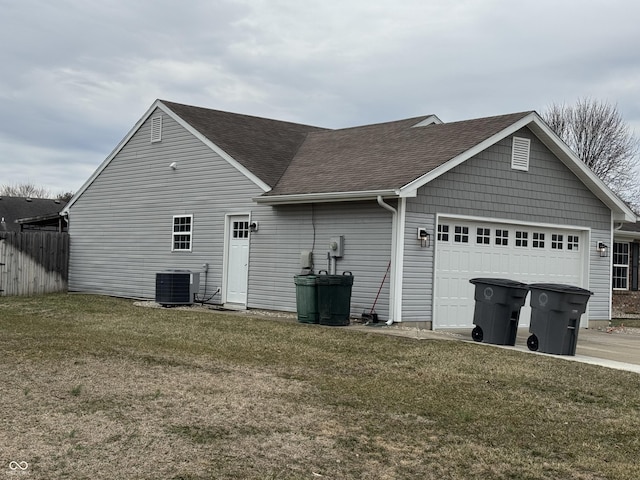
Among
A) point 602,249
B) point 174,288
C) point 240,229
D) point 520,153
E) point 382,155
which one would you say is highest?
point 520,153

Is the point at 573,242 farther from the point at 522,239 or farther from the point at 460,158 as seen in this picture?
the point at 460,158

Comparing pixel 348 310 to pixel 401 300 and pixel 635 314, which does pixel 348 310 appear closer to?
pixel 401 300

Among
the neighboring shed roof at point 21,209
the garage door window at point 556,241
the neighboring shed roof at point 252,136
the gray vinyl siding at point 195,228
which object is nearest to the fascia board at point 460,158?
the gray vinyl siding at point 195,228

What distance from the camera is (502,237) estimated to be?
1673cm

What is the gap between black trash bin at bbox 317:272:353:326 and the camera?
14.7 meters

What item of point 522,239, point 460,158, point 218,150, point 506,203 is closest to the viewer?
point 460,158

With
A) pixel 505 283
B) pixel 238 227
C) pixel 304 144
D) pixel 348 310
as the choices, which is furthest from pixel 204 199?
pixel 505 283

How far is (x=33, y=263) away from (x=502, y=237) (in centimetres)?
1389

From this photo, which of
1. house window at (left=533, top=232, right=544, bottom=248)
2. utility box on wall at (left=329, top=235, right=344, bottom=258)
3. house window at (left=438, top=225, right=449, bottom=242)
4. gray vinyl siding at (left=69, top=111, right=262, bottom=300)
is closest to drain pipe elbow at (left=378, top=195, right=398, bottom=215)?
house window at (left=438, top=225, right=449, bottom=242)

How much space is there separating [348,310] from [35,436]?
921 centimetres

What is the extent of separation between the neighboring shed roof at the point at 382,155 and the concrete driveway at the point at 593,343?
8.99 feet

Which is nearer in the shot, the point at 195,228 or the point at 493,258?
the point at 493,258

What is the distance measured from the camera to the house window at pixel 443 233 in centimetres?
1561

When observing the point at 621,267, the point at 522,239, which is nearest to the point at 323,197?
the point at 522,239
